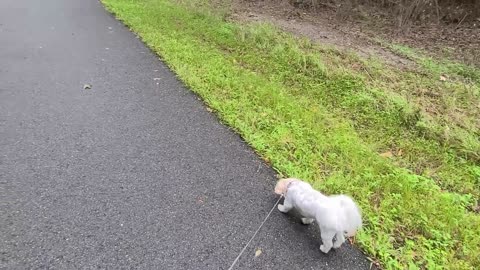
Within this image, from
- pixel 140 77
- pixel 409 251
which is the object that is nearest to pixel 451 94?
pixel 409 251

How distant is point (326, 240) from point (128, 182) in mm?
1525

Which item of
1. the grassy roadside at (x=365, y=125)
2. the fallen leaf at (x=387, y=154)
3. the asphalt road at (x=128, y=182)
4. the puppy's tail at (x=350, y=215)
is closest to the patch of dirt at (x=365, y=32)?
the grassy roadside at (x=365, y=125)

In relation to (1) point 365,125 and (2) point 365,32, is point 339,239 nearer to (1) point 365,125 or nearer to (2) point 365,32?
(1) point 365,125

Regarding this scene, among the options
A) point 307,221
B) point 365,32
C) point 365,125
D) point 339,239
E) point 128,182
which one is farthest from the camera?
point 365,32

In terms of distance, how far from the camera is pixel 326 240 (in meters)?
2.33

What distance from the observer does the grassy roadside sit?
264 centimetres

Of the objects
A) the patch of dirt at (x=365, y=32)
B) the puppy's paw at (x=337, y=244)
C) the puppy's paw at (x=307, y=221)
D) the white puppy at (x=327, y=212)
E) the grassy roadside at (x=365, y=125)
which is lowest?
the patch of dirt at (x=365, y=32)

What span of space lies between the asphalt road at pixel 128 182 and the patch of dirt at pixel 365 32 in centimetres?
370

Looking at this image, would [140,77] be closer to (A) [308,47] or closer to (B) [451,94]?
(A) [308,47]

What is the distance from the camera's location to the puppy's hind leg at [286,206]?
Answer: 2.60 m

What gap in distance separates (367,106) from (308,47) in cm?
232

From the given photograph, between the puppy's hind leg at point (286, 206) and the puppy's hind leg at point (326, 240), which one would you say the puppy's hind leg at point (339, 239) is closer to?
the puppy's hind leg at point (326, 240)

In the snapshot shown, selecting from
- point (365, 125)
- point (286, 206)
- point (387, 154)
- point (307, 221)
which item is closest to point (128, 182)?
point (286, 206)

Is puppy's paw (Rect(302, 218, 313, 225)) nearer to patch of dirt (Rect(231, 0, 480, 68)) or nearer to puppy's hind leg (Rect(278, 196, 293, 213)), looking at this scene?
puppy's hind leg (Rect(278, 196, 293, 213))
